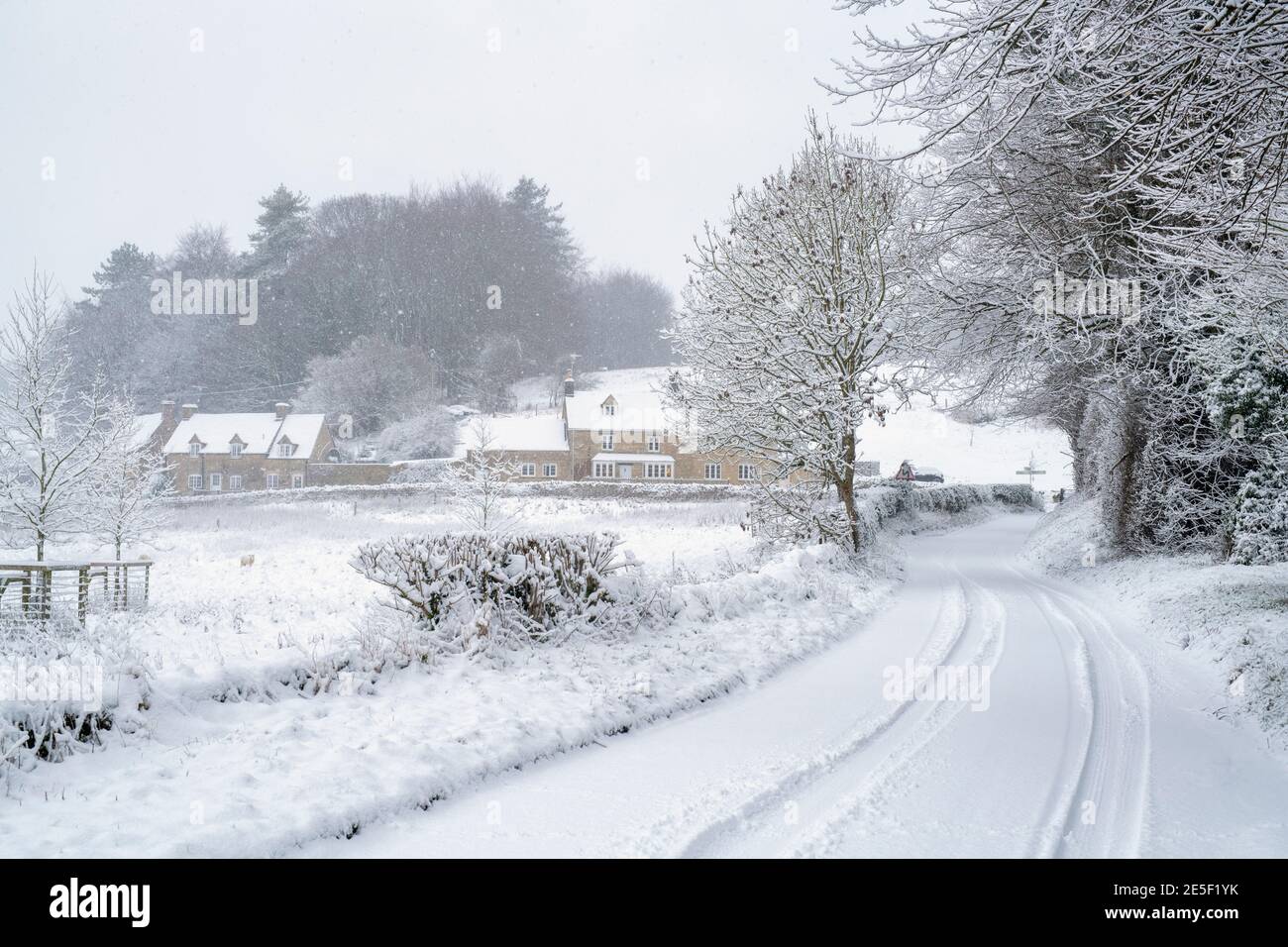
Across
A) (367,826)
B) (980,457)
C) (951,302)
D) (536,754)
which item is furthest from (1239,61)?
(980,457)

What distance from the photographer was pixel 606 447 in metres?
55.4

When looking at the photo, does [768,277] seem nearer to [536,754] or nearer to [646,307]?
[536,754]

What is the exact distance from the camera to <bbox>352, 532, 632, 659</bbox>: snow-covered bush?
809 cm

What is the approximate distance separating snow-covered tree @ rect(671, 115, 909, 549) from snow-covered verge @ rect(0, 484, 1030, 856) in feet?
15.3

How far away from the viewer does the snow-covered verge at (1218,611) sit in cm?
695

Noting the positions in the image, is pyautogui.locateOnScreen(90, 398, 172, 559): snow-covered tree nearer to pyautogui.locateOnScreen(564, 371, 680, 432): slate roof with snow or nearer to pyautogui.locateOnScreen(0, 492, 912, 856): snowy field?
pyautogui.locateOnScreen(0, 492, 912, 856): snowy field

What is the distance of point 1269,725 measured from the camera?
6293mm

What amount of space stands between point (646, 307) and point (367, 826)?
101 m

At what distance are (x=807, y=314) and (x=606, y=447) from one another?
131ft

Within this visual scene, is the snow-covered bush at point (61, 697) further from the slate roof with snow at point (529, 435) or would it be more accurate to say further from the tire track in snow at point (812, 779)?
the slate roof with snow at point (529, 435)

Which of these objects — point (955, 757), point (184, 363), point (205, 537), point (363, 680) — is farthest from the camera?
point (184, 363)

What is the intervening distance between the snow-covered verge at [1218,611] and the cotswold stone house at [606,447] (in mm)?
36656

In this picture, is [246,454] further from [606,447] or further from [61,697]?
[61,697]

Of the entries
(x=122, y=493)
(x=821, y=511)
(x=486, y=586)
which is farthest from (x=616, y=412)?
(x=486, y=586)
